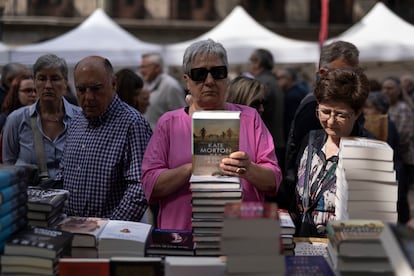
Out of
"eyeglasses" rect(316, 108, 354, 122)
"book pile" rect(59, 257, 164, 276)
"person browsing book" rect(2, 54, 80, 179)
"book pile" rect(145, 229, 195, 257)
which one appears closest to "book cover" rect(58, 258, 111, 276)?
"book pile" rect(59, 257, 164, 276)

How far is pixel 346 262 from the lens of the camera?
2654 mm

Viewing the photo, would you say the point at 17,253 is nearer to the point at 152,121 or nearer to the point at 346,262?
the point at 346,262

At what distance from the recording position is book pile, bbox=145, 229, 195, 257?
9.70 ft

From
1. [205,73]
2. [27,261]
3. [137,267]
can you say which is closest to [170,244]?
[137,267]

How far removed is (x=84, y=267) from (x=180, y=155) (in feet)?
2.53

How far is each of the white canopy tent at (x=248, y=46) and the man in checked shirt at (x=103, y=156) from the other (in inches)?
285

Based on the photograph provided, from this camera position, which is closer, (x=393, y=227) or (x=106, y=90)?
(x=393, y=227)

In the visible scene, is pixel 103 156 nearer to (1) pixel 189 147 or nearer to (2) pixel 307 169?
(1) pixel 189 147

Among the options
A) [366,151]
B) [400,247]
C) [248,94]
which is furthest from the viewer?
[248,94]

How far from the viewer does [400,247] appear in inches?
88.2

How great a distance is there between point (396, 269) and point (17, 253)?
130 cm

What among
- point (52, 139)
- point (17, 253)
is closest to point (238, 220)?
point (17, 253)

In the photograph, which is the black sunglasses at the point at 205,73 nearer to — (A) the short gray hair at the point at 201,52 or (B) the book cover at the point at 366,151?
(A) the short gray hair at the point at 201,52

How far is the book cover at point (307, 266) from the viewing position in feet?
8.83
